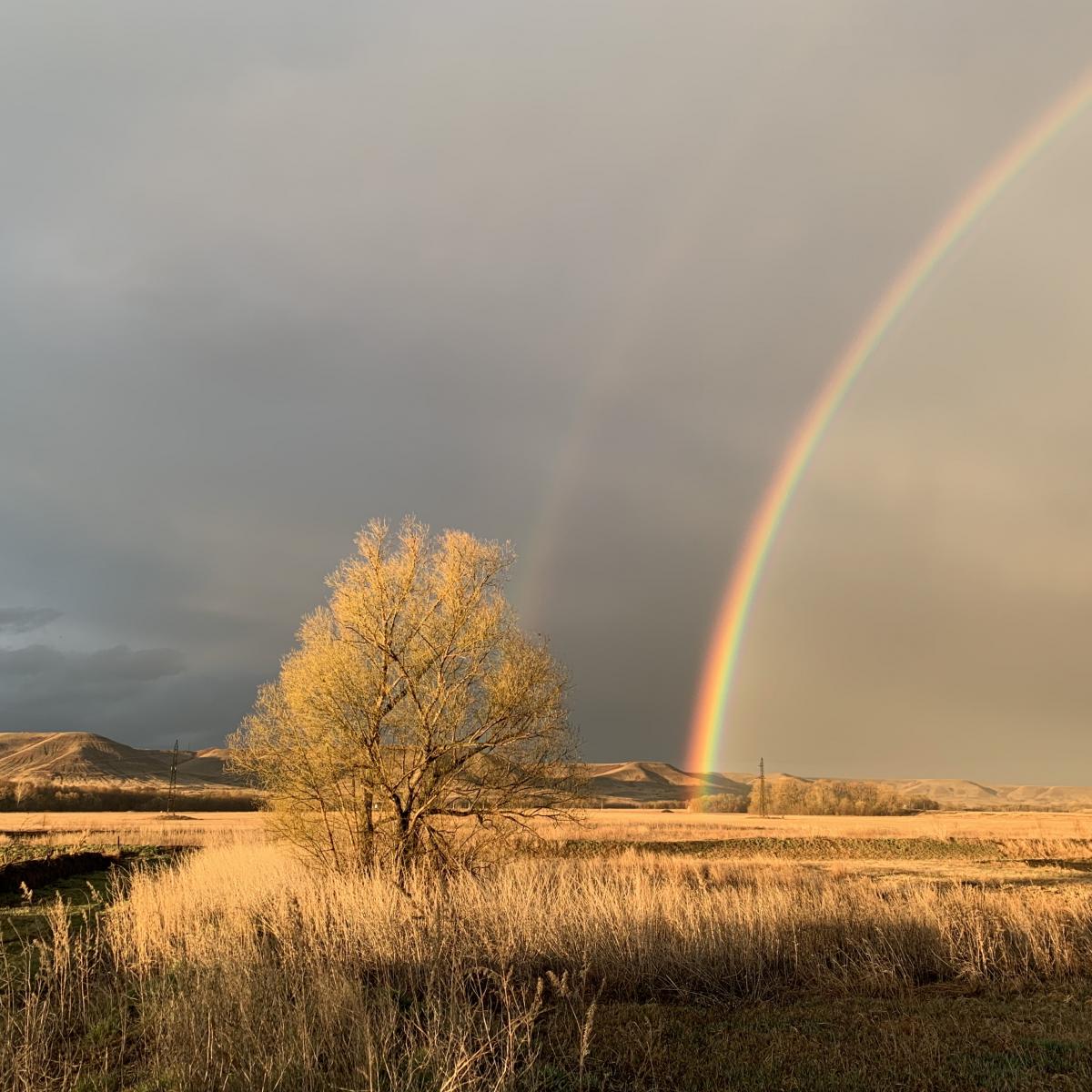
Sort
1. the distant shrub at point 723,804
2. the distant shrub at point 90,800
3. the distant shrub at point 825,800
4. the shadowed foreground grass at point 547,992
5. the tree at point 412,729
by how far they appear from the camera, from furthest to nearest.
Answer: the distant shrub at point 723,804 < the distant shrub at point 825,800 < the distant shrub at point 90,800 < the tree at point 412,729 < the shadowed foreground grass at point 547,992

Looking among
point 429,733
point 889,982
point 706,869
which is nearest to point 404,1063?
point 889,982

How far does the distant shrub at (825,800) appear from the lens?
5281 inches

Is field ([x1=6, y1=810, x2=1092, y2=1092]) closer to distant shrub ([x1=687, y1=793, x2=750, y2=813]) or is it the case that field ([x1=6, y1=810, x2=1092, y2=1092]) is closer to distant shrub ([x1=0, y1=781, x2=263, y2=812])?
distant shrub ([x1=0, y1=781, x2=263, y2=812])

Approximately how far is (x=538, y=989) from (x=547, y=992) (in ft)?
16.3

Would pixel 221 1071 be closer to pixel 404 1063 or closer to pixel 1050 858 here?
pixel 404 1063

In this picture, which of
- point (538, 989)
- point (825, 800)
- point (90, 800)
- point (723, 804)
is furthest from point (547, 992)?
point (723, 804)

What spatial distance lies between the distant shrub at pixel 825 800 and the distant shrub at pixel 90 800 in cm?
7744

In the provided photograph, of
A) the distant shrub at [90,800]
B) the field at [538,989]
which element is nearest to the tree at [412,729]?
the field at [538,989]

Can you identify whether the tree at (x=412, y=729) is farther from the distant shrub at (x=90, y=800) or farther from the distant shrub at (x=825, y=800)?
the distant shrub at (x=825, y=800)

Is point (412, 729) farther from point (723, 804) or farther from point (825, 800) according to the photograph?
point (723, 804)

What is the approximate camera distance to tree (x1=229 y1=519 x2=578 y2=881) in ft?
72.4

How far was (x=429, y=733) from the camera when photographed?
22.1m

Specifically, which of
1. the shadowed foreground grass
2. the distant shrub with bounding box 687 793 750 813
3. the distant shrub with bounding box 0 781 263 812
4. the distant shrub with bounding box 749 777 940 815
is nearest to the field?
the shadowed foreground grass

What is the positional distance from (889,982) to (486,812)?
11506mm
